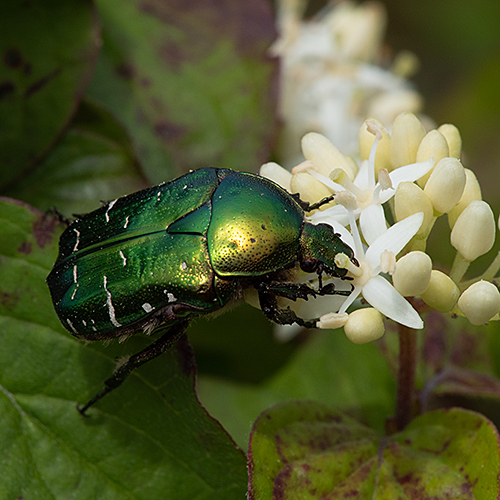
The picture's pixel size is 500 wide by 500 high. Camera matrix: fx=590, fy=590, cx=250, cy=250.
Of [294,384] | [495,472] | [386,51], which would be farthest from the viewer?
[386,51]

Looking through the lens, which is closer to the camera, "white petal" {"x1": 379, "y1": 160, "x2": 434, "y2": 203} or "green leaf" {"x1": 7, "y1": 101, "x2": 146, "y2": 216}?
"white petal" {"x1": 379, "y1": 160, "x2": 434, "y2": 203}

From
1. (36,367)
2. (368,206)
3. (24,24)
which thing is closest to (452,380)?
(368,206)

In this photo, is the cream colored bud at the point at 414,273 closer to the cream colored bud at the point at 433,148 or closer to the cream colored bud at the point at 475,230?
the cream colored bud at the point at 475,230

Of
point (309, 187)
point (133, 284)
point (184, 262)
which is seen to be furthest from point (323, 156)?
point (133, 284)

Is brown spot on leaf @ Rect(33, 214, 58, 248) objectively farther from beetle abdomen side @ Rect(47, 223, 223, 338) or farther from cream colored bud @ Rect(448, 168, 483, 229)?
cream colored bud @ Rect(448, 168, 483, 229)

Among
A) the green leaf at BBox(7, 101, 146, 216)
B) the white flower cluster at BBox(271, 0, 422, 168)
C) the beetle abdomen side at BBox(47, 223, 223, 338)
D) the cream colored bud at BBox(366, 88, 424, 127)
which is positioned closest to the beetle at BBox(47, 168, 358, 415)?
the beetle abdomen side at BBox(47, 223, 223, 338)

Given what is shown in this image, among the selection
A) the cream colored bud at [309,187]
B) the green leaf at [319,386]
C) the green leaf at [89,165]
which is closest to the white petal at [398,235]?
the cream colored bud at [309,187]

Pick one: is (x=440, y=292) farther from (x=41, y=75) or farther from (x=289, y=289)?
(x=41, y=75)

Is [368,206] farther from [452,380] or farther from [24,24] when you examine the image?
[24,24]
